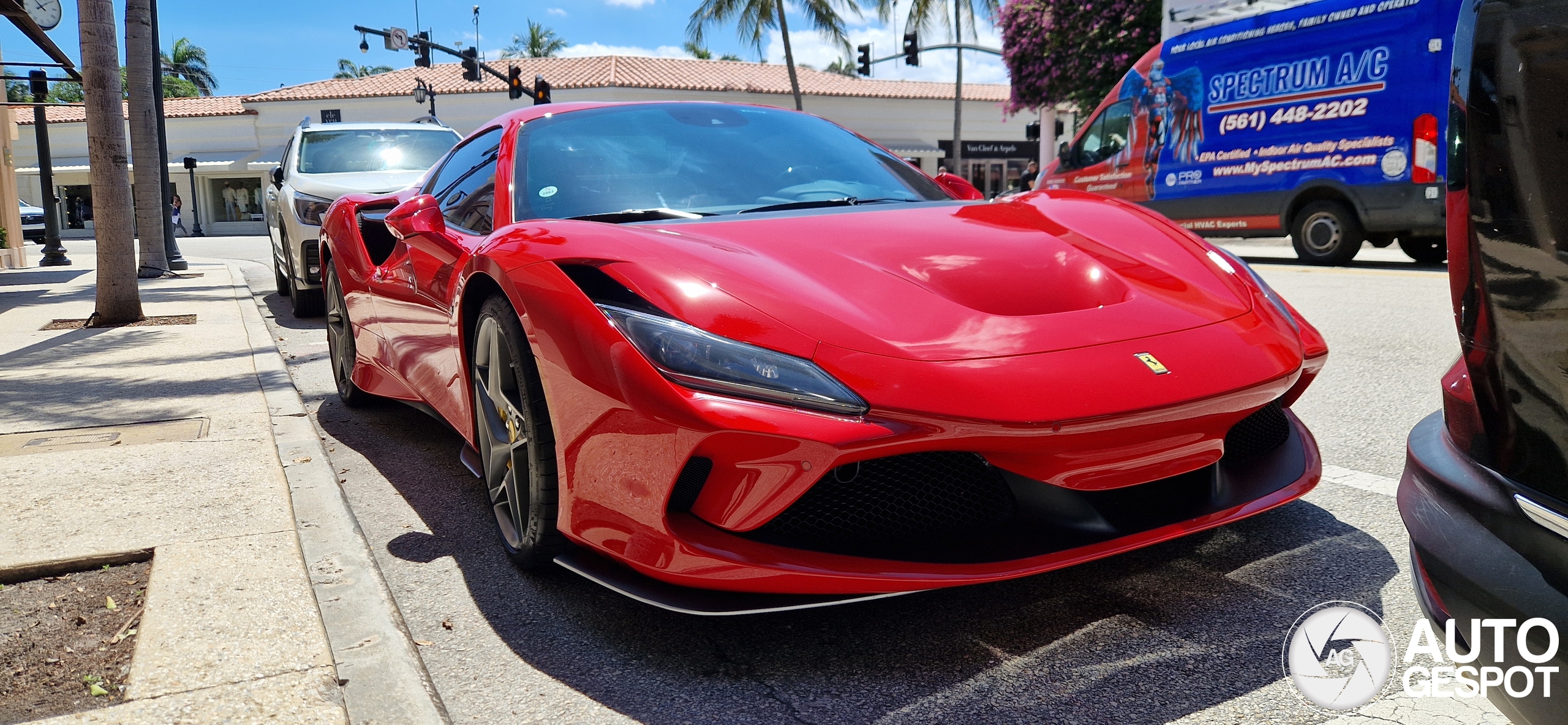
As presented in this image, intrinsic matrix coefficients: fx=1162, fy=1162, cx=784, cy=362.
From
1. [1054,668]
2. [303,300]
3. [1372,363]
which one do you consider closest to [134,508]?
[1054,668]

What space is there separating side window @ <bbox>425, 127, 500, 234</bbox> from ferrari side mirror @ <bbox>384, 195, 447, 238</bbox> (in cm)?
4

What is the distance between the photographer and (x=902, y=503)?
2.20m

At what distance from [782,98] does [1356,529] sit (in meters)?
39.7

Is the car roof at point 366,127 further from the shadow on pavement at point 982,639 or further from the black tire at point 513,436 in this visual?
the shadow on pavement at point 982,639

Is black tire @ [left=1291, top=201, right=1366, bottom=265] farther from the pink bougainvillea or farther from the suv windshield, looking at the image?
the pink bougainvillea

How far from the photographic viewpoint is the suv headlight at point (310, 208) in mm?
8758

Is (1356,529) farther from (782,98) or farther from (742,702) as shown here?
(782,98)

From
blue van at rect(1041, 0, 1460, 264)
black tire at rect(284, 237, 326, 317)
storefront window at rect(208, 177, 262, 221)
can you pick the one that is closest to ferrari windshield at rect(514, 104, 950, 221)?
black tire at rect(284, 237, 326, 317)

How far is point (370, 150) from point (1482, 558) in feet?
33.2

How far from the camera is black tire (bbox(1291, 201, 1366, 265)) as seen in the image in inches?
452

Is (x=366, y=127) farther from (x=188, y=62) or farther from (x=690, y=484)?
(x=188, y=62)

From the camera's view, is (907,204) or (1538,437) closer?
(1538,437)

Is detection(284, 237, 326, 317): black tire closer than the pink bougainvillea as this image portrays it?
Yes

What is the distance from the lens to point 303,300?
902 centimetres
